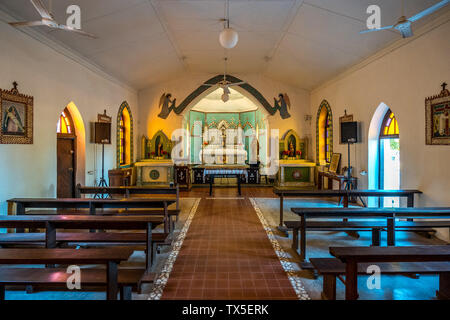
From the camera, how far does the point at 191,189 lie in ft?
34.6

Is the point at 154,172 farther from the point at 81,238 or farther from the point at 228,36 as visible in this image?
the point at 81,238

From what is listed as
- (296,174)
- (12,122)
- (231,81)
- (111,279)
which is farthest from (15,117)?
(296,174)

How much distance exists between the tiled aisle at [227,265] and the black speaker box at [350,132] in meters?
3.06

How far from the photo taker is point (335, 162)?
8.57 meters

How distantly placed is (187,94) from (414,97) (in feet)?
25.1

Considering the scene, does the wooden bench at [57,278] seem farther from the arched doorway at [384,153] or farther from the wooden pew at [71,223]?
the arched doorway at [384,153]

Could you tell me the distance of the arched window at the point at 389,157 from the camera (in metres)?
6.46

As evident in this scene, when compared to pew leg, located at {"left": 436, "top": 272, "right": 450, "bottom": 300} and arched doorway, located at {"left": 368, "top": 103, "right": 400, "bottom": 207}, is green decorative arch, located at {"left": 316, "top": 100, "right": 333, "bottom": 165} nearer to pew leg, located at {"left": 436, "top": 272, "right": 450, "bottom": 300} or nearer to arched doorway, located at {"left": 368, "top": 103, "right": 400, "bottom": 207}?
arched doorway, located at {"left": 368, "top": 103, "right": 400, "bottom": 207}

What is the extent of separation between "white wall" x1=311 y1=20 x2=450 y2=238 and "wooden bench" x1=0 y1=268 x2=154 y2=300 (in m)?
4.54

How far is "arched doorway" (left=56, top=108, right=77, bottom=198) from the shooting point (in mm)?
6918

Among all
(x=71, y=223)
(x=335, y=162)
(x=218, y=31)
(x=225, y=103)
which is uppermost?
(x=218, y=31)

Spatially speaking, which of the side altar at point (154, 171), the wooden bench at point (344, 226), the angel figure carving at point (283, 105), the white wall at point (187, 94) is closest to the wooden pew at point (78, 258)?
the wooden bench at point (344, 226)
